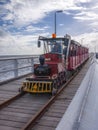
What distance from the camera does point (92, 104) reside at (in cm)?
899

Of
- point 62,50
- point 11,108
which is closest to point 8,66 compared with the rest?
point 62,50

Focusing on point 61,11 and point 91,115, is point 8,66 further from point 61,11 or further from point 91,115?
point 61,11

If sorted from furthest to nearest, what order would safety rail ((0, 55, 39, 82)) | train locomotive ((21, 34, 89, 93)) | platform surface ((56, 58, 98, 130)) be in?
safety rail ((0, 55, 39, 82)) < train locomotive ((21, 34, 89, 93)) < platform surface ((56, 58, 98, 130))

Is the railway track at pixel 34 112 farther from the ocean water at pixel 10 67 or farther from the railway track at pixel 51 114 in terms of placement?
the ocean water at pixel 10 67

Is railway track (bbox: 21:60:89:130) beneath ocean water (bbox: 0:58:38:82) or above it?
beneath

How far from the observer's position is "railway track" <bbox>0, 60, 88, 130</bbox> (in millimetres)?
6877

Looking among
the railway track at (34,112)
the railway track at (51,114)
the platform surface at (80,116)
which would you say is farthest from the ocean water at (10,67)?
the platform surface at (80,116)

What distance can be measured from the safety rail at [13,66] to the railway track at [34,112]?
369 cm

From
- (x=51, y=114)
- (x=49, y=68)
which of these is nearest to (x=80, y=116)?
(x=51, y=114)

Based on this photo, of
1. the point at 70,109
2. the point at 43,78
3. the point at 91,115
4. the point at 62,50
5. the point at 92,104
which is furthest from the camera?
the point at 62,50

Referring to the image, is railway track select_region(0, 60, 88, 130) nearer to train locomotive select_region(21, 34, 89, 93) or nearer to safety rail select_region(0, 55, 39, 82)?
train locomotive select_region(21, 34, 89, 93)

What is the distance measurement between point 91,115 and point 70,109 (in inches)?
40.8

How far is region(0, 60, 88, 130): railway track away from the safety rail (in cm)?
369

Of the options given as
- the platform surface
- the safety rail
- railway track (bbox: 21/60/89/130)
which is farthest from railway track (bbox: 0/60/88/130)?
the safety rail
